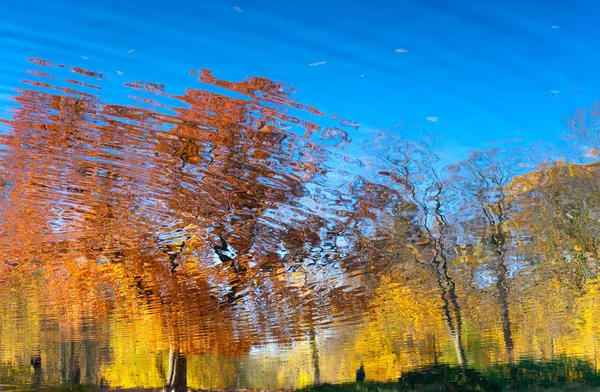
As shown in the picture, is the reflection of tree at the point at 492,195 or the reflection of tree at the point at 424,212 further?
the reflection of tree at the point at 492,195

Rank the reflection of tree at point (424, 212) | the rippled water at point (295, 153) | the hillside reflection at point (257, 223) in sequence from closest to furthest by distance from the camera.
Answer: the rippled water at point (295, 153) < the hillside reflection at point (257, 223) < the reflection of tree at point (424, 212)

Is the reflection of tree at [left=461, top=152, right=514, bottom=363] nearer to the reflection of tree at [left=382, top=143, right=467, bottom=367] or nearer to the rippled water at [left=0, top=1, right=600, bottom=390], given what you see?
the rippled water at [left=0, top=1, right=600, bottom=390]

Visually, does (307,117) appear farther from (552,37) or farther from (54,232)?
(54,232)

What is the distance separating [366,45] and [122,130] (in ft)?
8.03

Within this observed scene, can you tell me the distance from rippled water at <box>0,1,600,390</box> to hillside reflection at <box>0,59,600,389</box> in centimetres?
4

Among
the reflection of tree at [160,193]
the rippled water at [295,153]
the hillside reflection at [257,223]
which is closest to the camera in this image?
the rippled water at [295,153]

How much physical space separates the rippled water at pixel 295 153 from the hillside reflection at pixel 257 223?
4 cm

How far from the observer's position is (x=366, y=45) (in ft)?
14.6

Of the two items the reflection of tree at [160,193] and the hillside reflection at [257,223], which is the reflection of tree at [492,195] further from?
the reflection of tree at [160,193]

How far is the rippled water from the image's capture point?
14.1 feet

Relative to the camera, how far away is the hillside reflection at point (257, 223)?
5.09 m

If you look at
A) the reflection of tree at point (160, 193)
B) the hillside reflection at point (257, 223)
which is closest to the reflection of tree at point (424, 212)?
the hillside reflection at point (257, 223)

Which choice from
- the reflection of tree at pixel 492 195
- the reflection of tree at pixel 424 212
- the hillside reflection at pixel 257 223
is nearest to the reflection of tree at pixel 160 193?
the hillside reflection at pixel 257 223

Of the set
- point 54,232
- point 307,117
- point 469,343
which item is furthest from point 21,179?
point 469,343
